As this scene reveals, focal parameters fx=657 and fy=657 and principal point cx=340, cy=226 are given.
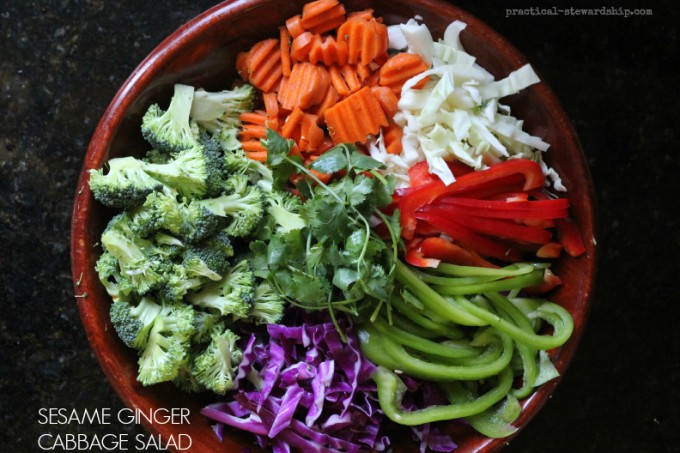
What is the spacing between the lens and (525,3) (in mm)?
2357

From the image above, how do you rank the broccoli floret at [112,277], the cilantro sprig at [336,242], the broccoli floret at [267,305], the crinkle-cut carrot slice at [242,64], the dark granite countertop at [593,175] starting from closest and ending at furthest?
the cilantro sprig at [336,242] < the broccoli floret at [112,277] < the broccoli floret at [267,305] < the crinkle-cut carrot slice at [242,64] < the dark granite countertop at [593,175]

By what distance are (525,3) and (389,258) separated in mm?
1118

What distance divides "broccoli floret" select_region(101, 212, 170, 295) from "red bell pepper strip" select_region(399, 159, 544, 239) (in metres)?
0.74

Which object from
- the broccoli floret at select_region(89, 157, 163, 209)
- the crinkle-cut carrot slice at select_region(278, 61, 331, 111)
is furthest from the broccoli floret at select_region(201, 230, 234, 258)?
the crinkle-cut carrot slice at select_region(278, 61, 331, 111)

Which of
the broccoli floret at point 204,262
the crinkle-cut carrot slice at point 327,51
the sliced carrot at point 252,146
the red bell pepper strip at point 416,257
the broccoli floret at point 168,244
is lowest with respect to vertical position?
the red bell pepper strip at point 416,257

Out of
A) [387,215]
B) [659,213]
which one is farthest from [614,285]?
[387,215]

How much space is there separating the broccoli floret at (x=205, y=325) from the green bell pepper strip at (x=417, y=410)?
52cm

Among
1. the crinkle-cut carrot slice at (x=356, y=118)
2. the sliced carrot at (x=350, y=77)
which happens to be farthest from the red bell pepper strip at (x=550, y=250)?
the sliced carrot at (x=350, y=77)

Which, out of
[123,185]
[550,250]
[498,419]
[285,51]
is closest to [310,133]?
[285,51]

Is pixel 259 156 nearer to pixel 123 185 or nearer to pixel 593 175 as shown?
pixel 123 185

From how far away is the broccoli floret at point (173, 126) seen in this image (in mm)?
2057

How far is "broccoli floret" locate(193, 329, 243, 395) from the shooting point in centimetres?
200

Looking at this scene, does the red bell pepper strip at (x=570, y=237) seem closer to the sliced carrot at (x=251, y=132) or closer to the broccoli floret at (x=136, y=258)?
the sliced carrot at (x=251, y=132)

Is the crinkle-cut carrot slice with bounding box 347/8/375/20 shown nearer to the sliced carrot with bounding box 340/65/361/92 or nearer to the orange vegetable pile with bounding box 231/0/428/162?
the orange vegetable pile with bounding box 231/0/428/162
